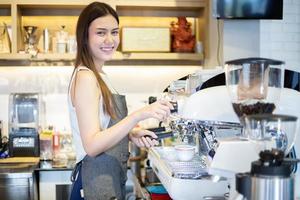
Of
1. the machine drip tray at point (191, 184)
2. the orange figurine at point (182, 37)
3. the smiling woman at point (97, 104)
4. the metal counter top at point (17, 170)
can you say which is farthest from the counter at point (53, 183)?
the machine drip tray at point (191, 184)

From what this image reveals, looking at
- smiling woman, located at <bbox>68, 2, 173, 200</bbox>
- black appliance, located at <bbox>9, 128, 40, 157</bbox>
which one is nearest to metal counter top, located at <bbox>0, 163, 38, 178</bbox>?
black appliance, located at <bbox>9, 128, 40, 157</bbox>

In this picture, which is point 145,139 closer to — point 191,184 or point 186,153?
point 186,153

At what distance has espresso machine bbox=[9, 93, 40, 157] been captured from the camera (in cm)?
345

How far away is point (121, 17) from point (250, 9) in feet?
4.10

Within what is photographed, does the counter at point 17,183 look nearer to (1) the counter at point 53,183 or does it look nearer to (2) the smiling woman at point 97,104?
(1) the counter at point 53,183

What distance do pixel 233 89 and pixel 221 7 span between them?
1925 millimetres

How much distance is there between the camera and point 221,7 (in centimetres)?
306

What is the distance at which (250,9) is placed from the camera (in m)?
3.01

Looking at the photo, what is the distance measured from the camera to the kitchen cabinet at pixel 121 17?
137 inches

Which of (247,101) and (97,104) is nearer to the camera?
(247,101)

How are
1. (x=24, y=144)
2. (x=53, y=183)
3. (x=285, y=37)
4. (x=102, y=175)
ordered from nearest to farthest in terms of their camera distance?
(x=102, y=175)
(x=285, y=37)
(x=53, y=183)
(x=24, y=144)

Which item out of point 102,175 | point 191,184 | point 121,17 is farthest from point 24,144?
point 191,184

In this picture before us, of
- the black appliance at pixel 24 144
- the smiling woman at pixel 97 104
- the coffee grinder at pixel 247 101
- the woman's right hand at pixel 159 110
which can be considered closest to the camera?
the coffee grinder at pixel 247 101

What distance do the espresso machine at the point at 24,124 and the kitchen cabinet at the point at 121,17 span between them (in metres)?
0.35
